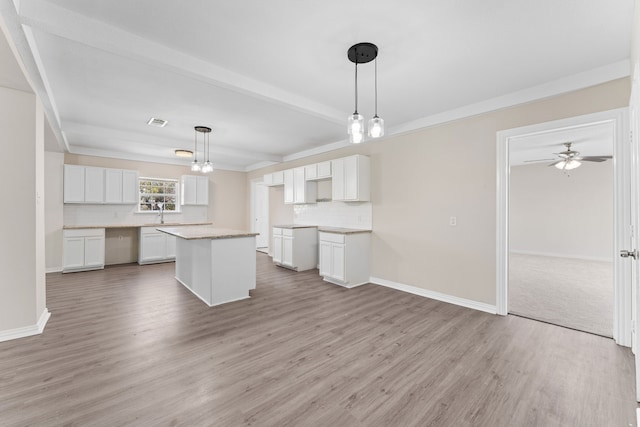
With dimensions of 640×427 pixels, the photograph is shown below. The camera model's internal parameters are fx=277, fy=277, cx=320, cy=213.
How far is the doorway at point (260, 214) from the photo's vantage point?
8.47m

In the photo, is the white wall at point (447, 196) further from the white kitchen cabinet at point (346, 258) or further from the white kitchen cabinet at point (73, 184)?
the white kitchen cabinet at point (73, 184)

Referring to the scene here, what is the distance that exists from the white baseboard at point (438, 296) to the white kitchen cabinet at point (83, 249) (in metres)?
5.47

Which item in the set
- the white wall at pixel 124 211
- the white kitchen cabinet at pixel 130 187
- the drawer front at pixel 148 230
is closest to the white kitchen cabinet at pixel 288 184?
the white wall at pixel 124 211

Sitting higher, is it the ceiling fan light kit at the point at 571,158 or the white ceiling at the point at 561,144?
the white ceiling at the point at 561,144

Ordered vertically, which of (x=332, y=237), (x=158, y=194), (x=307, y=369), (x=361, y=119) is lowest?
(x=307, y=369)

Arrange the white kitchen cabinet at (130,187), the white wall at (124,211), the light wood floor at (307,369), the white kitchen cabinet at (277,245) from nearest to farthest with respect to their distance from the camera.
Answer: the light wood floor at (307,369)
the white wall at (124,211)
the white kitchen cabinet at (277,245)
the white kitchen cabinet at (130,187)

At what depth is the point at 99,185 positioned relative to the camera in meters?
5.88

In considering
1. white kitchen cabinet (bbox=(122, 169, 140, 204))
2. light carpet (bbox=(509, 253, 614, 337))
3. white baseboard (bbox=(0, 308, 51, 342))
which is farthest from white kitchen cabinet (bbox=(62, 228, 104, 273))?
light carpet (bbox=(509, 253, 614, 337))

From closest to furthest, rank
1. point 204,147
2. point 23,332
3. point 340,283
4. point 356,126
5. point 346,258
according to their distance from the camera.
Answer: point 356,126 < point 23,332 < point 346,258 < point 340,283 < point 204,147

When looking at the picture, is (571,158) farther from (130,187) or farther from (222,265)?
(130,187)

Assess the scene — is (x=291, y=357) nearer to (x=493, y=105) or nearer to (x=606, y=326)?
(x=606, y=326)

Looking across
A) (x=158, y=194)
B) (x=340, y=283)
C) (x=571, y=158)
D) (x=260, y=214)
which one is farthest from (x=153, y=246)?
(x=571, y=158)

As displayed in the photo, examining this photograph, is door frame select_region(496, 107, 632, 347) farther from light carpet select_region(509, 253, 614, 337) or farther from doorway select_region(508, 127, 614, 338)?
doorway select_region(508, 127, 614, 338)

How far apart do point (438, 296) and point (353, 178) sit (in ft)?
7.39
